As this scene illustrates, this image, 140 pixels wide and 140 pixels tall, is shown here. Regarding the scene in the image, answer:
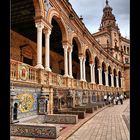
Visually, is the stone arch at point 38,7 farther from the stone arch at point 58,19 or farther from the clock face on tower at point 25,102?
the clock face on tower at point 25,102

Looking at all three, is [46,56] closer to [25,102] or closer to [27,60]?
[25,102]

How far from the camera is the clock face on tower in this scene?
29.6ft

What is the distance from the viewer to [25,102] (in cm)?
947

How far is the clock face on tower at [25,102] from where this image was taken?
9.03 m

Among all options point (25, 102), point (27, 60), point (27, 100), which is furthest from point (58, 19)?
point (25, 102)

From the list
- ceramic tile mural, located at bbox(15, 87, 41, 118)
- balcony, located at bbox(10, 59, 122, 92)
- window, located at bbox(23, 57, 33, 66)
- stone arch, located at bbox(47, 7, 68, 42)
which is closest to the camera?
balcony, located at bbox(10, 59, 122, 92)

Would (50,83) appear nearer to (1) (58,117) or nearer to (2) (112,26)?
(1) (58,117)

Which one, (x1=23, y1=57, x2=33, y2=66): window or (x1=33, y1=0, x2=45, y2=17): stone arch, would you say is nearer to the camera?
(x1=33, y1=0, x2=45, y2=17): stone arch

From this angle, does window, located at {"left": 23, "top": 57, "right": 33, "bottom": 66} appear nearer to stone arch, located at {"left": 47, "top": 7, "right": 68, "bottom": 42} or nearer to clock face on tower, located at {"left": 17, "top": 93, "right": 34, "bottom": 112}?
stone arch, located at {"left": 47, "top": 7, "right": 68, "bottom": 42}

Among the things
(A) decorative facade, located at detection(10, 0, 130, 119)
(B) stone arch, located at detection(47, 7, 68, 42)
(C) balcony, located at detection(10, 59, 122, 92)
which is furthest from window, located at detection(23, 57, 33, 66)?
(C) balcony, located at detection(10, 59, 122, 92)

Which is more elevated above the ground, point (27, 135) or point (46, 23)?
point (46, 23)
